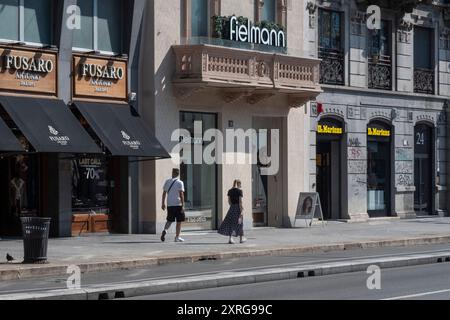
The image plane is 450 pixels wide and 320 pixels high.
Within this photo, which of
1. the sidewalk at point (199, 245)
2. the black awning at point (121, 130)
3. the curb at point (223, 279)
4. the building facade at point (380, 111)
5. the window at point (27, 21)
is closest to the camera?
the curb at point (223, 279)

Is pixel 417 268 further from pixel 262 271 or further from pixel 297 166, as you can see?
pixel 297 166

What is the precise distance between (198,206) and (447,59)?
13897 millimetres

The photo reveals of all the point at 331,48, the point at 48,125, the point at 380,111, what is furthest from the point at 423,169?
the point at 48,125

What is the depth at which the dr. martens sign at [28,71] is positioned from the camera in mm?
24531

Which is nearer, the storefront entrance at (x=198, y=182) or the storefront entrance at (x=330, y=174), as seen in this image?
the storefront entrance at (x=198, y=182)

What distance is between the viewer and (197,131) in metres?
29.2

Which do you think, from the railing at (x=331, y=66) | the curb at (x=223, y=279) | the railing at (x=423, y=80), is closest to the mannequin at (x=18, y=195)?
the curb at (x=223, y=279)

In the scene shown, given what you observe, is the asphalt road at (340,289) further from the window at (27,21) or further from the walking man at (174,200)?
the window at (27,21)

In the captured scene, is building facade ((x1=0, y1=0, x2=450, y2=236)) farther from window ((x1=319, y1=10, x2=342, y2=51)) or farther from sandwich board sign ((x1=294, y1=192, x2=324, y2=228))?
sandwich board sign ((x1=294, y1=192, x2=324, y2=228))

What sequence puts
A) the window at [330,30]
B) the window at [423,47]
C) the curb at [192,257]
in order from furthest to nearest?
the window at [423,47] < the window at [330,30] < the curb at [192,257]

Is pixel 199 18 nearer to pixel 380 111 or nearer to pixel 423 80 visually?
pixel 380 111

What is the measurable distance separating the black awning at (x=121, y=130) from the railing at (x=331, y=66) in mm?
8104

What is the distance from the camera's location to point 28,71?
2509 centimetres
